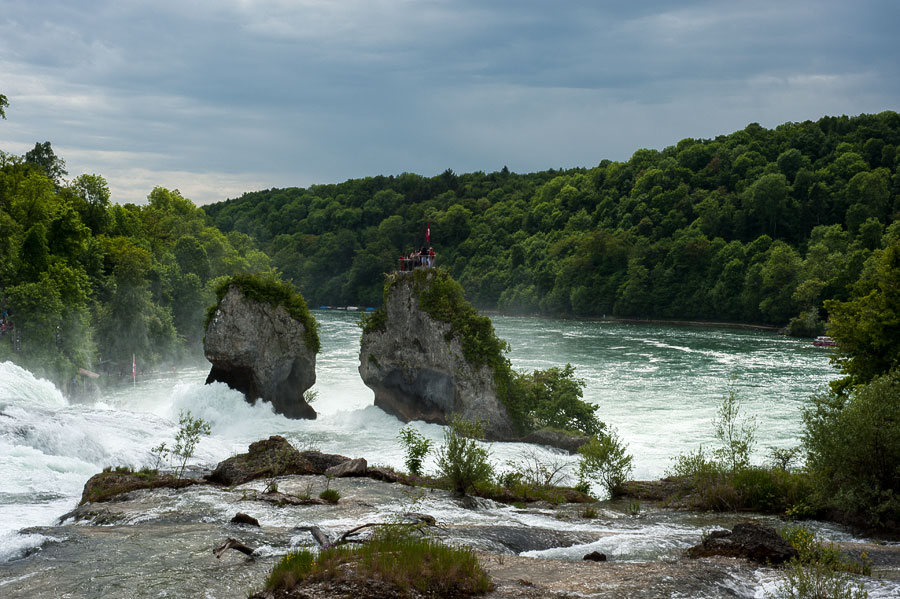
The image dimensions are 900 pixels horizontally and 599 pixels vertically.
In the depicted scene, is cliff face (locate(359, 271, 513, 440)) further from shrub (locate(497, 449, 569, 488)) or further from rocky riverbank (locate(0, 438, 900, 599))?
rocky riverbank (locate(0, 438, 900, 599))

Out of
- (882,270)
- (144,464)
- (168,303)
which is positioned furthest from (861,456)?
(168,303)

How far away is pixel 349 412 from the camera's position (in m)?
36.0

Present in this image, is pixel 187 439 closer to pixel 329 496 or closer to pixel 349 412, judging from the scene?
pixel 329 496

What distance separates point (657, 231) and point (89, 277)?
323 feet

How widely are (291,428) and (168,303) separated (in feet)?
129

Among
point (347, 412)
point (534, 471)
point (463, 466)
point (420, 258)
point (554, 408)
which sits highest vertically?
point (420, 258)

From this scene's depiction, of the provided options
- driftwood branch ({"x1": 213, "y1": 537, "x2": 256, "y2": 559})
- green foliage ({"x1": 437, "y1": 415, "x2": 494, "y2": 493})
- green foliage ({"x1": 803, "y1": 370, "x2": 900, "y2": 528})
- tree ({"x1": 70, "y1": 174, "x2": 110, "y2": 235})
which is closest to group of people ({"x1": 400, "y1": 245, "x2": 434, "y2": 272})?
green foliage ({"x1": 437, "y1": 415, "x2": 494, "y2": 493})

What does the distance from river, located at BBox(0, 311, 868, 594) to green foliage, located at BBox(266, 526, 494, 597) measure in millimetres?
3472

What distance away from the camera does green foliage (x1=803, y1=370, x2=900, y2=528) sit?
1245cm

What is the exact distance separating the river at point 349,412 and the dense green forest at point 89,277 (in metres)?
3.81

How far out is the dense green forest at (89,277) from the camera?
4184 centimetres

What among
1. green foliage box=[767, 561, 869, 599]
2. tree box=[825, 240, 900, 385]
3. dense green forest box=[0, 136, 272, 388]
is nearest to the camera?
green foliage box=[767, 561, 869, 599]

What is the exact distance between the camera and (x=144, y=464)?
69.3ft

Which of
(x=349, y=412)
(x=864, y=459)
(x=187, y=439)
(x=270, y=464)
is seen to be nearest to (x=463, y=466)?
(x=270, y=464)
